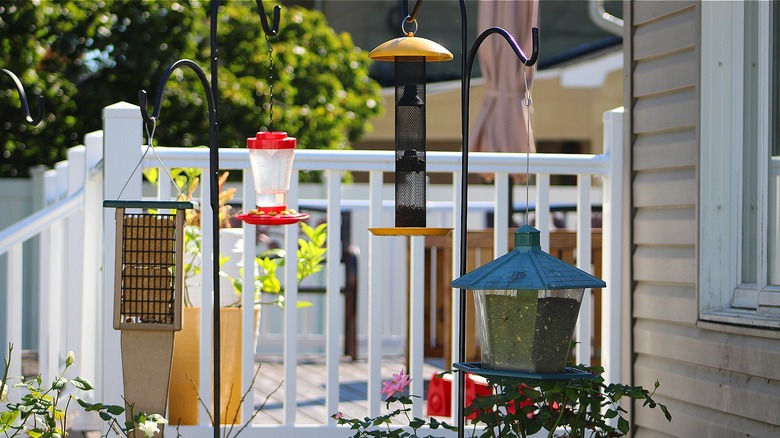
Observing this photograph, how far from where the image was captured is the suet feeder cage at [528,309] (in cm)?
247

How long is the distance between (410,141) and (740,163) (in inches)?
36.1

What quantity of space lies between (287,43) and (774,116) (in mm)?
6867

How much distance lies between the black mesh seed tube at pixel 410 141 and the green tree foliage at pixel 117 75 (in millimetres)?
5497

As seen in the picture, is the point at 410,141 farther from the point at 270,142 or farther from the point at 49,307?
the point at 49,307

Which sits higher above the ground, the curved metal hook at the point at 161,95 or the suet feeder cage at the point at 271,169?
the curved metal hook at the point at 161,95

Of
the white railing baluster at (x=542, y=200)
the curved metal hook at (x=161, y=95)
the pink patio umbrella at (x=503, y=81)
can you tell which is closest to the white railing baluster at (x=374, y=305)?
the white railing baluster at (x=542, y=200)

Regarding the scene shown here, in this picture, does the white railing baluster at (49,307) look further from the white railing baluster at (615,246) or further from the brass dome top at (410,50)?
the white railing baluster at (615,246)

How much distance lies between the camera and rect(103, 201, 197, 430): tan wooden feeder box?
9.39 feet

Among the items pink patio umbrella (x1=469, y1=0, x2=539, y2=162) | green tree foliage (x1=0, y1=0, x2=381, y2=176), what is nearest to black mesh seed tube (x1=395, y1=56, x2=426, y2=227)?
pink patio umbrella (x1=469, y1=0, x2=539, y2=162)

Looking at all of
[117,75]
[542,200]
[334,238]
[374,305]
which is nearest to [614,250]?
[542,200]

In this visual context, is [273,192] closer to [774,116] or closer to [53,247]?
[774,116]

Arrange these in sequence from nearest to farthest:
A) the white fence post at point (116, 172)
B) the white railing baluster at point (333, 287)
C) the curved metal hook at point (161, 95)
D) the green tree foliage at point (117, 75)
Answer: the curved metal hook at point (161, 95) → the white fence post at point (116, 172) → the white railing baluster at point (333, 287) → the green tree foliage at point (117, 75)

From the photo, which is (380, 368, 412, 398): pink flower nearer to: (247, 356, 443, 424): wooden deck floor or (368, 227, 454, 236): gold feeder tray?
(368, 227, 454, 236): gold feeder tray

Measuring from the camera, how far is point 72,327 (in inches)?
167
